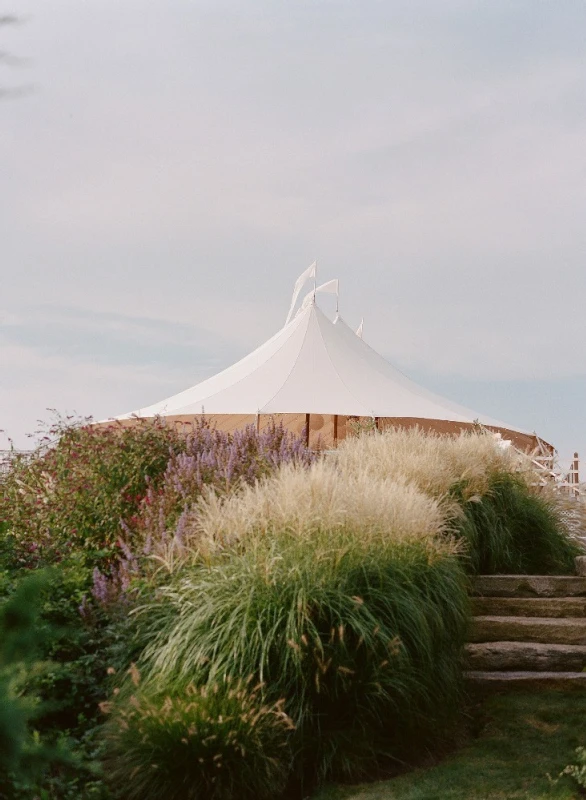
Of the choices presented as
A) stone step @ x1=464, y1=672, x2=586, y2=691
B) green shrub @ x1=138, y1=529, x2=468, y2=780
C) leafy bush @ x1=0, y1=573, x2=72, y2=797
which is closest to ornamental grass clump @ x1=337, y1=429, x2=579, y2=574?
stone step @ x1=464, y1=672, x2=586, y2=691

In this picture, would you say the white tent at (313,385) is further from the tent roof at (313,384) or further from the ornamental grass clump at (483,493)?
the ornamental grass clump at (483,493)

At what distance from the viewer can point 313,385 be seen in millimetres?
14383

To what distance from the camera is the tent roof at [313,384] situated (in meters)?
13.9

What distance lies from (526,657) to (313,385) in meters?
9.45

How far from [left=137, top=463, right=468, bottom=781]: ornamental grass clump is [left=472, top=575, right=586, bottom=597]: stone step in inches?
56.8

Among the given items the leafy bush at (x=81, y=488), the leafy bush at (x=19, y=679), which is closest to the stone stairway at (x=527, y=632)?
the leafy bush at (x=81, y=488)

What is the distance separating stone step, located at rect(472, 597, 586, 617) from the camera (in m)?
5.76

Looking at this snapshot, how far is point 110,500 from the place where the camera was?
5.99m

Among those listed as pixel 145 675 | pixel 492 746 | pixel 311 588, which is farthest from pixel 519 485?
pixel 145 675

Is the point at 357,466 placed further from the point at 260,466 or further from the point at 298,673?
the point at 298,673

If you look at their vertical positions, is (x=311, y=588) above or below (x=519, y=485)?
below

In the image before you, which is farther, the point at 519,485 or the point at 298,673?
the point at 519,485

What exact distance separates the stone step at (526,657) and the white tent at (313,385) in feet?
26.8

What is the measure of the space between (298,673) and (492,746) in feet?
3.88
